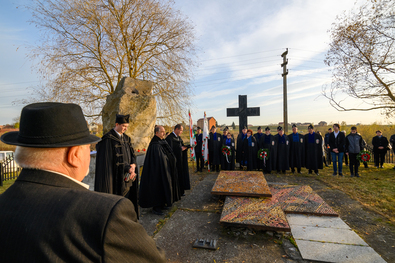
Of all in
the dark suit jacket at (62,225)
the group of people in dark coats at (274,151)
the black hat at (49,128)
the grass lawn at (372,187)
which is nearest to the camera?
the dark suit jacket at (62,225)

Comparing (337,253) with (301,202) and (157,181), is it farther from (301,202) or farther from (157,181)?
(157,181)

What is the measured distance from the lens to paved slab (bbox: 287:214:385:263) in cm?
292

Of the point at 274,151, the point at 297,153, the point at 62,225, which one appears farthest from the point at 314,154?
the point at 62,225

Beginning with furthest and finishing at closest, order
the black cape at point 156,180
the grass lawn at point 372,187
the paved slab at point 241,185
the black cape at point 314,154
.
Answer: the black cape at point 314,154
the grass lawn at point 372,187
the black cape at point 156,180
the paved slab at point 241,185

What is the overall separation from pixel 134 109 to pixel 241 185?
6956 mm

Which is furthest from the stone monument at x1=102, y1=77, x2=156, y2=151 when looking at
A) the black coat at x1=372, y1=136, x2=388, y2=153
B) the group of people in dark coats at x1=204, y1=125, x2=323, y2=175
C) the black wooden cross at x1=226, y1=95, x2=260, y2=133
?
the black coat at x1=372, y1=136, x2=388, y2=153

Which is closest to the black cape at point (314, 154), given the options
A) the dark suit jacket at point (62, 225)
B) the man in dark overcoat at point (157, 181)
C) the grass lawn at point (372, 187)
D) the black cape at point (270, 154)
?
the grass lawn at point (372, 187)

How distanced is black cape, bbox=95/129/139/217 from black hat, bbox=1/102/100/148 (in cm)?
267

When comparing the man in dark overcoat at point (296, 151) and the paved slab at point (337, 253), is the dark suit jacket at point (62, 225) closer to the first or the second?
the paved slab at point (337, 253)

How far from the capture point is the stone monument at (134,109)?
31.9ft

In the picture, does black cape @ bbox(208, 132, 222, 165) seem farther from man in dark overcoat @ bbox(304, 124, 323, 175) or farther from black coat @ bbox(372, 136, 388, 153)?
black coat @ bbox(372, 136, 388, 153)

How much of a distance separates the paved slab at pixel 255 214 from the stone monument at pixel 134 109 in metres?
6.74

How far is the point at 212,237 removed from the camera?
359 cm

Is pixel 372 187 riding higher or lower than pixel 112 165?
lower
